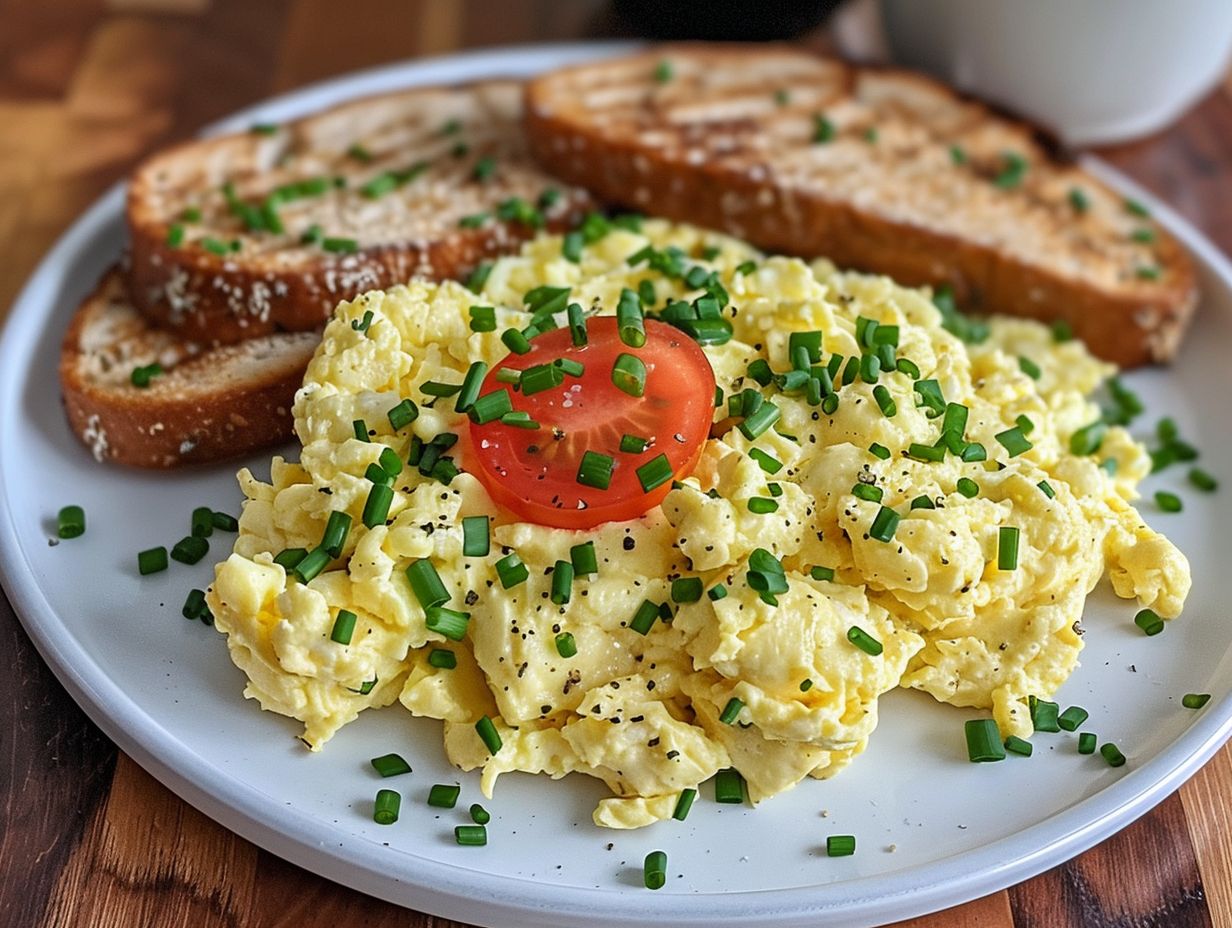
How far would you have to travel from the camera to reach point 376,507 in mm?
2475

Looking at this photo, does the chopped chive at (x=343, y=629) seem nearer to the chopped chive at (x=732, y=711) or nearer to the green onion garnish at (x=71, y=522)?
the chopped chive at (x=732, y=711)

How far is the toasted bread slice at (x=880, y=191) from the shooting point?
12.2ft

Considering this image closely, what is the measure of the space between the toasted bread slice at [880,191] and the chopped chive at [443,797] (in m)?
2.04

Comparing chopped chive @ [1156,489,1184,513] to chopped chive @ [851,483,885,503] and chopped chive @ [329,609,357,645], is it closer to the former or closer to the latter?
chopped chive @ [851,483,885,503]

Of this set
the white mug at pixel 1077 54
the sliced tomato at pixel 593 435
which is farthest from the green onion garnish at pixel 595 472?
the white mug at pixel 1077 54

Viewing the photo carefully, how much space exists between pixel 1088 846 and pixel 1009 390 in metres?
1.03

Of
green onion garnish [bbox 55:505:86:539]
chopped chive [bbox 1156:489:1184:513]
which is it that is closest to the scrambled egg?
chopped chive [bbox 1156:489:1184:513]

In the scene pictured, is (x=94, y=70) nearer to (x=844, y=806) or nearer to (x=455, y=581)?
(x=455, y=581)

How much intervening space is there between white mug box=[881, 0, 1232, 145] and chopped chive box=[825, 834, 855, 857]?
3.01 metres

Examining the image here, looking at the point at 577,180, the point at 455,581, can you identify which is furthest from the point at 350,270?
the point at 455,581

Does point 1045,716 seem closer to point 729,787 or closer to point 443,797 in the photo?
point 729,787

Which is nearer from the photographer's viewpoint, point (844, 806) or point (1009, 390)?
point (844, 806)

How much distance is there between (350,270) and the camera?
3.40 metres

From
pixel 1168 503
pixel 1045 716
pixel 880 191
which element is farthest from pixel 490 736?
pixel 880 191
